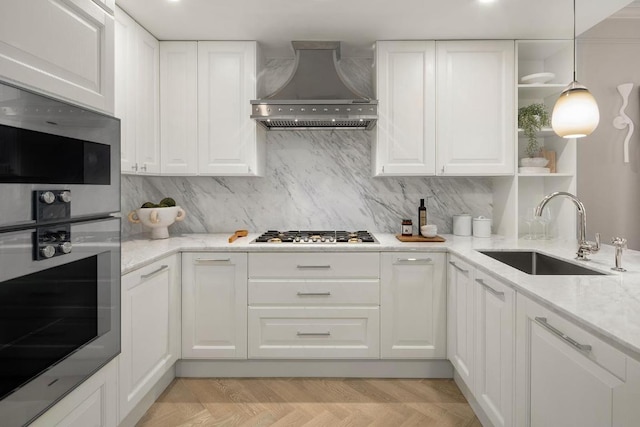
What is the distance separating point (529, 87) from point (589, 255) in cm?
133

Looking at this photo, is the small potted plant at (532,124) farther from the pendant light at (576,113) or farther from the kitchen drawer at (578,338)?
the kitchen drawer at (578,338)

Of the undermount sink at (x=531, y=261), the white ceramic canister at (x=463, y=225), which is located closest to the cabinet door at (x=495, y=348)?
the undermount sink at (x=531, y=261)

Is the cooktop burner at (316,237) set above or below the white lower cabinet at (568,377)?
above

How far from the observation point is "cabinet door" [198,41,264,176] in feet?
9.18

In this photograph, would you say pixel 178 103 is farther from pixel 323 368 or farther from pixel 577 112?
pixel 577 112

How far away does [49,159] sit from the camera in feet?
3.52

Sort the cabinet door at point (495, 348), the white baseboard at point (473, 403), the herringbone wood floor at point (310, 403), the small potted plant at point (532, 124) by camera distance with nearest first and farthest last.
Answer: the cabinet door at point (495, 348), the white baseboard at point (473, 403), the herringbone wood floor at point (310, 403), the small potted plant at point (532, 124)

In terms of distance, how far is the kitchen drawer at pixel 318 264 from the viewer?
98.9 inches

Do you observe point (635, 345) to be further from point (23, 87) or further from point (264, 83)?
point (264, 83)

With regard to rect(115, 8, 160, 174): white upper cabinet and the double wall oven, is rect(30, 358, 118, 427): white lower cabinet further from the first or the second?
rect(115, 8, 160, 174): white upper cabinet

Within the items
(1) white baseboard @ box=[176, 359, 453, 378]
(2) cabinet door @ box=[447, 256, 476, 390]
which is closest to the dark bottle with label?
(2) cabinet door @ box=[447, 256, 476, 390]

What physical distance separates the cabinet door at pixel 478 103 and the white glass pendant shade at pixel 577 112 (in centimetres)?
90

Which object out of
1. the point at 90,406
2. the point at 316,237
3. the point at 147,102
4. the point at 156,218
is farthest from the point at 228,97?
the point at 90,406

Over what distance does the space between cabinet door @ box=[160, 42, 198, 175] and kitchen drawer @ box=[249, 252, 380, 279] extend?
3.05 feet
